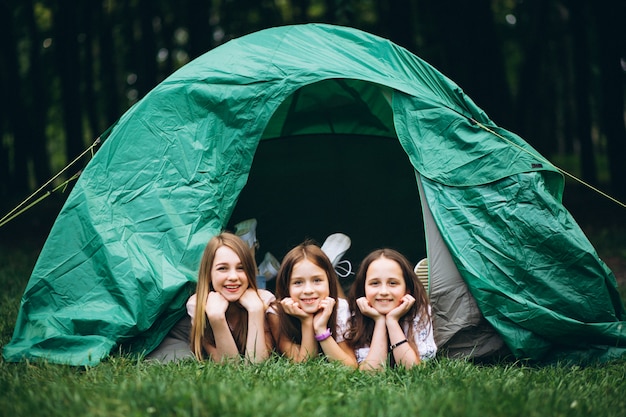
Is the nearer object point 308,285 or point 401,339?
point 401,339

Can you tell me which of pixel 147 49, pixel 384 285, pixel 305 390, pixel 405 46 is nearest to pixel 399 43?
pixel 405 46

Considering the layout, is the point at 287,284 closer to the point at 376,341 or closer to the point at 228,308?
the point at 228,308

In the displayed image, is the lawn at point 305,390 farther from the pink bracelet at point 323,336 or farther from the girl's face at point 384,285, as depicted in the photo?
the girl's face at point 384,285

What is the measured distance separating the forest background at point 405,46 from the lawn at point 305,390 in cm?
489

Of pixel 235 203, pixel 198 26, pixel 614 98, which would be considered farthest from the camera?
pixel 198 26

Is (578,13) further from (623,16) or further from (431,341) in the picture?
(431,341)

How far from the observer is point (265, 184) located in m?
5.74

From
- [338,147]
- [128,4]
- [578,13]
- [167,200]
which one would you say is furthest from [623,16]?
[128,4]

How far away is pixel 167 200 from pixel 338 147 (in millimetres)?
2295

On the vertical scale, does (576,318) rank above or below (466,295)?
below

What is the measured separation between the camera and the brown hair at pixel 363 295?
3.61 metres

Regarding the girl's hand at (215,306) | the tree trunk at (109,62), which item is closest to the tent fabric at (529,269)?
the girl's hand at (215,306)

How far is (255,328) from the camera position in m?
3.53

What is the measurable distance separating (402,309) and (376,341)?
0.22 metres
